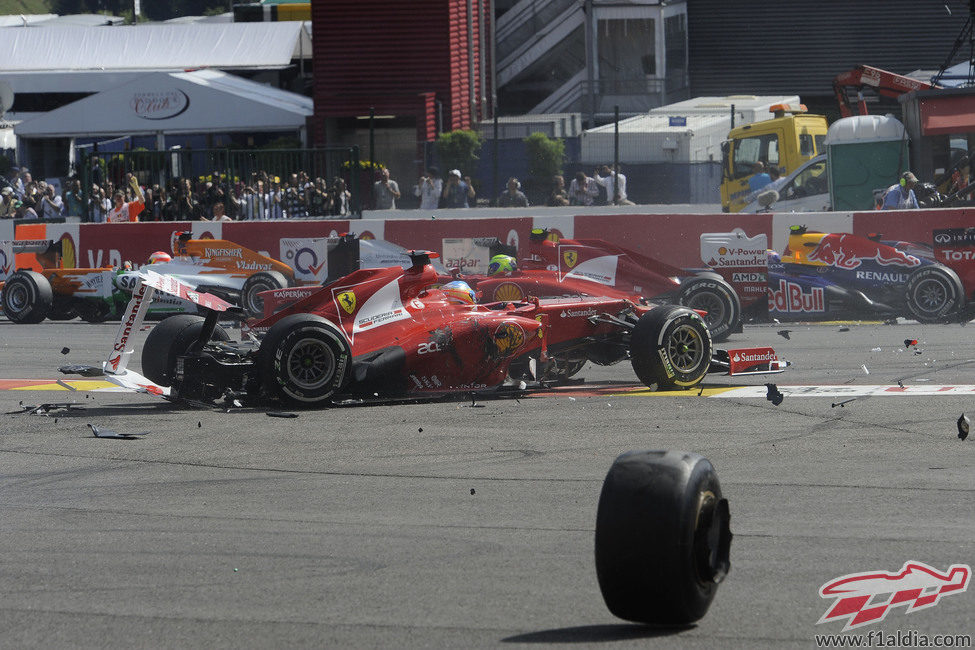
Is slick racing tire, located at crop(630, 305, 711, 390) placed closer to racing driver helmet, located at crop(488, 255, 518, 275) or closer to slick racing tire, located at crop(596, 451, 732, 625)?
racing driver helmet, located at crop(488, 255, 518, 275)

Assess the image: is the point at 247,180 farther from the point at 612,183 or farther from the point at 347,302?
the point at 347,302

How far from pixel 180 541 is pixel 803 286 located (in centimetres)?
1151

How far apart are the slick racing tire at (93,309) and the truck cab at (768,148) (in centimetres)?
1217

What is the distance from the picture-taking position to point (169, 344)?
35.9 ft

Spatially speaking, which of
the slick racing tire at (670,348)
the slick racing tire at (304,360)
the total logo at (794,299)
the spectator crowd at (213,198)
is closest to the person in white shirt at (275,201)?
the spectator crowd at (213,198)

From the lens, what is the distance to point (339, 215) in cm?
2098

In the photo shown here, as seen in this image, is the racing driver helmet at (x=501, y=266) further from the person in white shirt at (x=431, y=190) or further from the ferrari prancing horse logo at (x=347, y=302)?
the person in white shirt at (x=431, y=190)

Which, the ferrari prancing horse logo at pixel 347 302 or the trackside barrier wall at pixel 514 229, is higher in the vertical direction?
the trackside barrier wall at pixel 514 229

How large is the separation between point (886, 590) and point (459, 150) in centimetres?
2300

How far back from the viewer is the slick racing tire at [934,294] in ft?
52.3

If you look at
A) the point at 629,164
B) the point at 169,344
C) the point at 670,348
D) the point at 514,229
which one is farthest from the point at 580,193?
the point at 169,344

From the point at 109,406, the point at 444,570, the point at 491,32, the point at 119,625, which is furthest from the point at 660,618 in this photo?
the point at 491,32

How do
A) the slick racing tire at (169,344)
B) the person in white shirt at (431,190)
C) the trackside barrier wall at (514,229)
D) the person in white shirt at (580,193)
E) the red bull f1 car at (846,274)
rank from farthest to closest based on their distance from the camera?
the person in white shirt at (431,190)
the person in white shirt at (580,193)
the trackside barrier wall at (514,229)
the red bull f1 car at (846,274)
the slick racing tire at (169,344)

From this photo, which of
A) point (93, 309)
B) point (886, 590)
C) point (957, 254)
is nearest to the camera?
point (886, 590)
